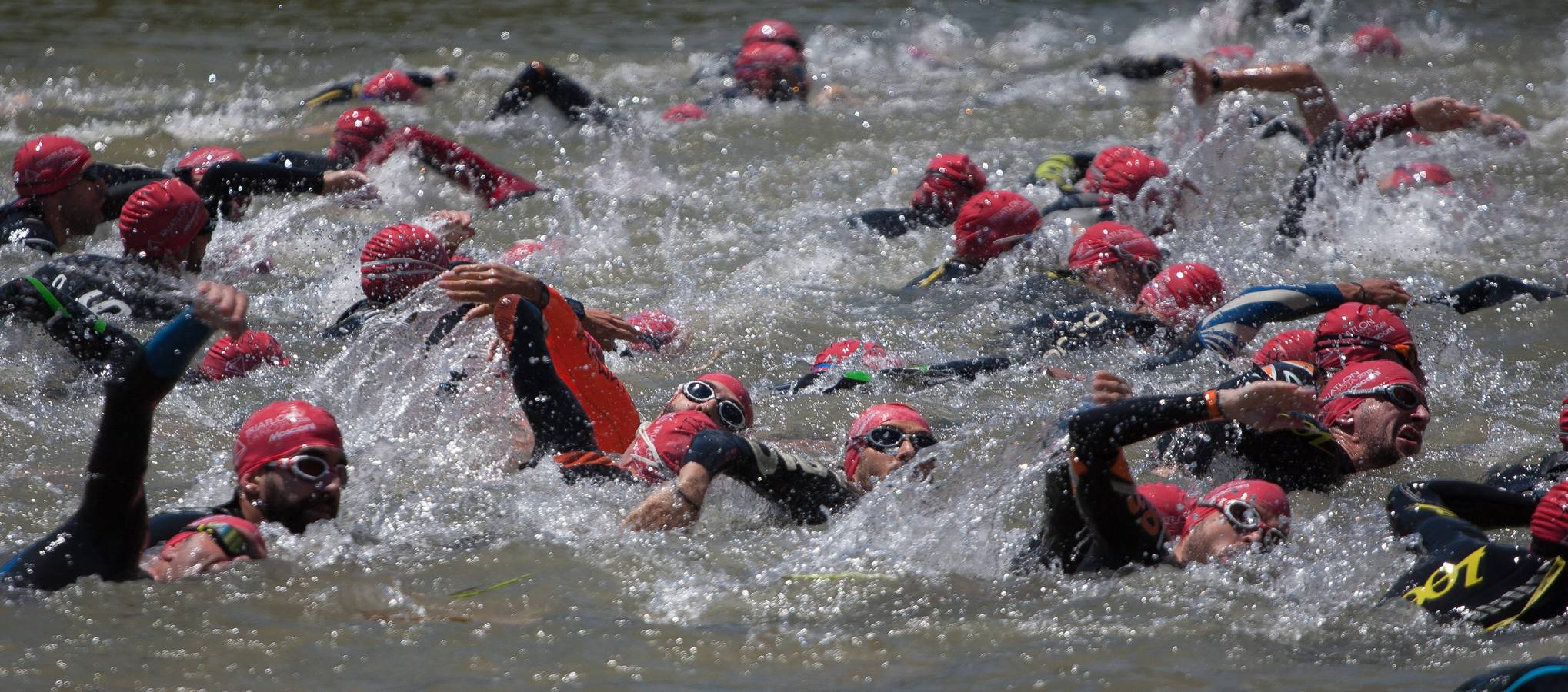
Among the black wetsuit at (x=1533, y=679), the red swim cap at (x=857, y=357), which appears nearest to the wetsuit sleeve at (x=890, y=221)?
the red swim cap at (x=857, y=357)

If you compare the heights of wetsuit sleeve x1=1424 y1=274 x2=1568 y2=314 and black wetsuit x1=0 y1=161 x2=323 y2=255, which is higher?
black wetsuit x1=0 y1=161 x2=323 y2=255

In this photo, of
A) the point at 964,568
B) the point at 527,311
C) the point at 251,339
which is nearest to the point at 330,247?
the point at 251,339

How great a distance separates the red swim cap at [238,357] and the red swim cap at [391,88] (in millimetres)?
7246

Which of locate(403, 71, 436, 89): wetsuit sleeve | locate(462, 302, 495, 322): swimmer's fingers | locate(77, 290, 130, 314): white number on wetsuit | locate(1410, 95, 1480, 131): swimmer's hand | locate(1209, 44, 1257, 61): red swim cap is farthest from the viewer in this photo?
locate(1209, 44, 1257, 61): red swim cap

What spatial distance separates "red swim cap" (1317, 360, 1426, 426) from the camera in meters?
5.89

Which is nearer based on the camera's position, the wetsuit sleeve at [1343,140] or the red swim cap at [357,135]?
the wetsuit sleeve at [1343,140]

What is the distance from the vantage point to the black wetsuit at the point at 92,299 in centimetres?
667

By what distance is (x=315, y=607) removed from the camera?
4.48m

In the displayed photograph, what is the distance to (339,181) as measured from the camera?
8.81 meters

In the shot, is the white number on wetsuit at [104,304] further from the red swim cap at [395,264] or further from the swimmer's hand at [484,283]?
the swimmer's hand at [484,283]

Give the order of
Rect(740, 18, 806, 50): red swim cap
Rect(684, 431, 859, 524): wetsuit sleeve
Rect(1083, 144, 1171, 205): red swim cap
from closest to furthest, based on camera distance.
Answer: Rect(684, 431, 859, 524): wetsuit sleeve < Rect(1083, 144, 1171, 205): red swim cap < Rect(740, 18, 806, 50): red swim cap

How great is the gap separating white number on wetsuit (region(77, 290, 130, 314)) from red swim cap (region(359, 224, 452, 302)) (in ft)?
3.97

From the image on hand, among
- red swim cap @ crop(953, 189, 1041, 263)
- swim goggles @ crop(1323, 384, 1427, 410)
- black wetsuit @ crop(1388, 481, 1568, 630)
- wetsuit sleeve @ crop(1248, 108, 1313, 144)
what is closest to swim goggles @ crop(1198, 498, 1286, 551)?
black wetsuit @ crop(1388, 481, 1568, 630)

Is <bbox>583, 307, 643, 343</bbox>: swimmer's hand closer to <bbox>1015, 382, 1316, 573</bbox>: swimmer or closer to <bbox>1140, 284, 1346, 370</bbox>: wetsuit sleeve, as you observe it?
<bbox>1015, 382, 1316, 573</bbox>: swimmer
